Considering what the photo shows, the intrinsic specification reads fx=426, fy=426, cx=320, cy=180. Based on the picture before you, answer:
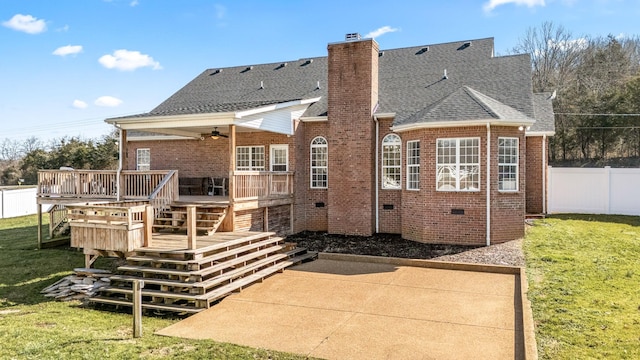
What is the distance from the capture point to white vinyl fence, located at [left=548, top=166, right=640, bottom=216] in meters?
18.8

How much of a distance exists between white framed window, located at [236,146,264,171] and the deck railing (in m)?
1.89

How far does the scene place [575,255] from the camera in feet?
36.2

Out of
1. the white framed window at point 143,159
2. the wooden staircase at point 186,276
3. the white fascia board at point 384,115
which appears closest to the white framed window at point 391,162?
the white fascia board at point 384,115

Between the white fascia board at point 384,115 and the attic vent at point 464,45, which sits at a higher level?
the attic vent at point 464,45

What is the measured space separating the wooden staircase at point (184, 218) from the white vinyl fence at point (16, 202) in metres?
17.5

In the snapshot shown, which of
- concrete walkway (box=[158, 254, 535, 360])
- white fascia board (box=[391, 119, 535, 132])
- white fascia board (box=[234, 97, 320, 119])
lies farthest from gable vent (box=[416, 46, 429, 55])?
concrete walkway (box=[158, 254, 535, 360])

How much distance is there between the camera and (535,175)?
1803 centimetres

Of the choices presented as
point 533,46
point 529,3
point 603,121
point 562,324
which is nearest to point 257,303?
point 562,324

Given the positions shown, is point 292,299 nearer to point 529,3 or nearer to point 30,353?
point 30,353

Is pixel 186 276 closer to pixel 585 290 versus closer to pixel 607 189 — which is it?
pixel 585 290

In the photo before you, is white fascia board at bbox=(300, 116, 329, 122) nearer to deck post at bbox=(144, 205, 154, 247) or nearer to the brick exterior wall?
deck post at bbox=(144, 205, 154, 247)

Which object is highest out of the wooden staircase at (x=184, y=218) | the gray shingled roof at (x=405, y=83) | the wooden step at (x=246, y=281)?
the gray shingled roof at (x=405, y=83)

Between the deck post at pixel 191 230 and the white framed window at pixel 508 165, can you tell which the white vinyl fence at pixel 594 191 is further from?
the deck post at pixel 191 230

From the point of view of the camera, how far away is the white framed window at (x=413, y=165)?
13828 mm
